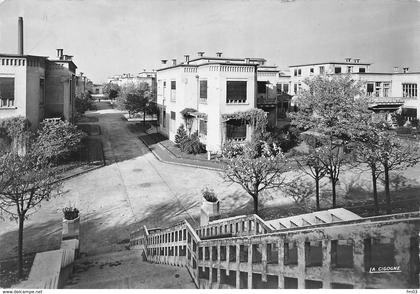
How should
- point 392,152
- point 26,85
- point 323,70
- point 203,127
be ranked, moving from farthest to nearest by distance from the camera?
point 323,70 < point 203,127 < point 26,85 < point 392,152

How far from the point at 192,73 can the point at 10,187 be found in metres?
25.7

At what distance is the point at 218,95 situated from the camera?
3016cm

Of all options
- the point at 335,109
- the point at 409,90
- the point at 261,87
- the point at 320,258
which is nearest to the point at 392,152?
the point at 320,258

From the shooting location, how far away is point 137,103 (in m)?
52.3

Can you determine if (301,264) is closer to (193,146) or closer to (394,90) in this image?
(193,146)

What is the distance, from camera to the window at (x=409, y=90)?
145 feet

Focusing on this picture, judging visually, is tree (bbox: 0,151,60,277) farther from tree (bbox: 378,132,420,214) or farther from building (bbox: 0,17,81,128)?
tree (bbox: 378,132,420,214)

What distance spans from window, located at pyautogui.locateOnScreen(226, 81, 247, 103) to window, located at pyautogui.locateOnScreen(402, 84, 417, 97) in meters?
27.6

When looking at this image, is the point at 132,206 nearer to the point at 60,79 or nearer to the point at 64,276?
the point at 64,276

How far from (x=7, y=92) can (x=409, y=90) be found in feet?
153

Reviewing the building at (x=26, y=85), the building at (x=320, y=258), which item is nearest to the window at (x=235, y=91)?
the building at (x=26, y=85)

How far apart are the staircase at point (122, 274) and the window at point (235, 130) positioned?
1854 centimetres

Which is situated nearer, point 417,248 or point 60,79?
point 417,248

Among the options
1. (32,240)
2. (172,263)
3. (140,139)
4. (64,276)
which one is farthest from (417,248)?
(140,139)
